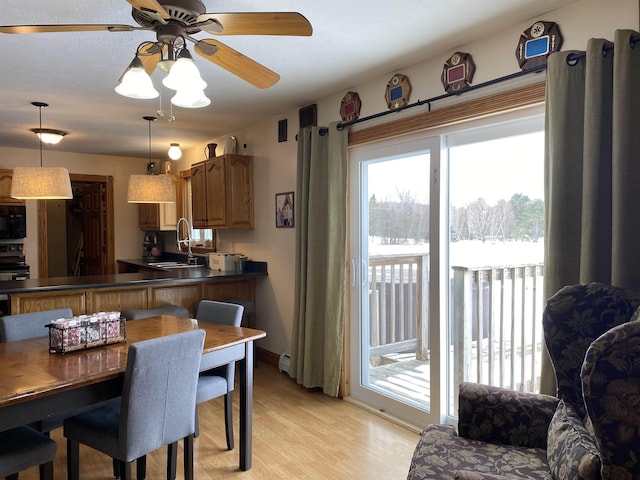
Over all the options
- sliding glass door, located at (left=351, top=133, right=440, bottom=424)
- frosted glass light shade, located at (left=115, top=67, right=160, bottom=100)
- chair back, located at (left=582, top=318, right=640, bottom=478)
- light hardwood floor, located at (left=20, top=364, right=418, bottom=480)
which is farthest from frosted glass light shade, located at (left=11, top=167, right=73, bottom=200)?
chair back, located at (left=582, top=318, right=640, bottom=478)

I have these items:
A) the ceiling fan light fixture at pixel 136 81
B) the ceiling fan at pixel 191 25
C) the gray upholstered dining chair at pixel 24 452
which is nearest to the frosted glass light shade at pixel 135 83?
the ceiling fan light fixture at pixel 136 81

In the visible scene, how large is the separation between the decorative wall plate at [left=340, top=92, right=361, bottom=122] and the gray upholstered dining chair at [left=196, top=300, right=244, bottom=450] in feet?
5.41

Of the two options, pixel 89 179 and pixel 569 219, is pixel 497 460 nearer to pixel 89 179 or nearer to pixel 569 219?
pixel 569 219

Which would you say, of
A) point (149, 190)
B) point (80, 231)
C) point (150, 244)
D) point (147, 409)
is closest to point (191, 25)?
point (147, 409)

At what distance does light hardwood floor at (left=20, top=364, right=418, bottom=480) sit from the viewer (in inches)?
100

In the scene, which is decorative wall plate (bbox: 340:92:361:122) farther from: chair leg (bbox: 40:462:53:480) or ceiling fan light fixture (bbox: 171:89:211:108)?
chair leg (bbox: 40:462:53:480)

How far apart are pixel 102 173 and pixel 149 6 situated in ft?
18.0

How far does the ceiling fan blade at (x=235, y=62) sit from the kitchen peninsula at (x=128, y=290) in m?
2.37

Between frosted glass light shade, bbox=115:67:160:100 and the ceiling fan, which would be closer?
the ceiling fan

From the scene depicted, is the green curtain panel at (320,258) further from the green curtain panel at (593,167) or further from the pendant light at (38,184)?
the pendant light at (38,184)

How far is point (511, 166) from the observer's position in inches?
107

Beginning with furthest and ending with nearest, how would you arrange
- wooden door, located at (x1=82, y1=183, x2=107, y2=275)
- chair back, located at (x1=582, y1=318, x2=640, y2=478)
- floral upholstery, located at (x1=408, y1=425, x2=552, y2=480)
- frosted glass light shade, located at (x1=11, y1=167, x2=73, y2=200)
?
wooden door, located at (x1=82, y1=183, x2=107, y2=275) < frosted glass light shade, located at (x1=11, y1=167, x2=73, y2=200) < floral upholstery, located at (x1=408, y1=425, x2=552, y2=480) < chair back, located at (x1=582, y1=318, x2=640, y2=478)

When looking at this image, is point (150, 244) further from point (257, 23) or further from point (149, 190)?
point (257, 23)

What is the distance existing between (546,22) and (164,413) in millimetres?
2588
